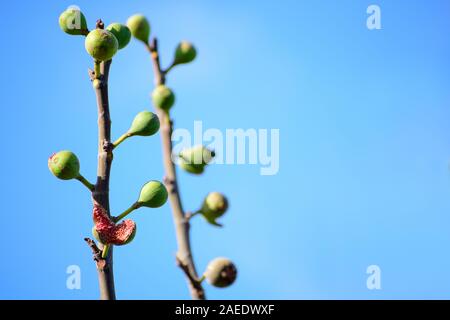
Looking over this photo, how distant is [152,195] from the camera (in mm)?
2766

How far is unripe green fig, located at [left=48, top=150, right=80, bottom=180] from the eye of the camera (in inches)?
100

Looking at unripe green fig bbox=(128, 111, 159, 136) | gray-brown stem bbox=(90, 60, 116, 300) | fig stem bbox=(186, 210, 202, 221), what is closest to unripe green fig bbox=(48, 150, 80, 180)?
gray-brown stem bbox=(90, 60, 116, 300)

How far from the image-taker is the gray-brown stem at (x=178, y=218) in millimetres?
1902

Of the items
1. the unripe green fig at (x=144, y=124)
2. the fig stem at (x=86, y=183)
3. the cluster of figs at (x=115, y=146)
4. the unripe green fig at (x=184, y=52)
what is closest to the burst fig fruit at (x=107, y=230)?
the cluster of figs at (x=115, y=146)

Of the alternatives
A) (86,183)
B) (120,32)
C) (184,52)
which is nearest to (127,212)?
(86,183)

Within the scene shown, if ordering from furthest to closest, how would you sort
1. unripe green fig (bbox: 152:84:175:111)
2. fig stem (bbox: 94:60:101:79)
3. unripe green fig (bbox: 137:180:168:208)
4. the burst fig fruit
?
unripe green fig (bbox: 137:180:168:208), fig stem (bbox: 94:60:101:79), unripe green fig (bbox: 152:84:175:111), the burst fig fruit

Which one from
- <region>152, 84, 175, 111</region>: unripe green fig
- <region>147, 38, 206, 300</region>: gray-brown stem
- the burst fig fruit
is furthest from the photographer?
<region>152, 84, 175, 111</region>: unripe green fig

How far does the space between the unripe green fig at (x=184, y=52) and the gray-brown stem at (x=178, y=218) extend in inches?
41.6

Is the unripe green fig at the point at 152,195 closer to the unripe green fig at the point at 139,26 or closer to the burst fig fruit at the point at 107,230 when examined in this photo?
the burst fig fruit at the point at 107,230

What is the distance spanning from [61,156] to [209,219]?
74cm

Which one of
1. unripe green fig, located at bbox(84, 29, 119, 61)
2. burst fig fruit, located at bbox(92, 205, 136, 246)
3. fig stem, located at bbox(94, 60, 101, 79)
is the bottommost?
burst fig fruit, located at bbox(92, 205, 136, 246)

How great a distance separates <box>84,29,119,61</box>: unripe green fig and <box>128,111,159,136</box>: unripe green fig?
1.18 feet

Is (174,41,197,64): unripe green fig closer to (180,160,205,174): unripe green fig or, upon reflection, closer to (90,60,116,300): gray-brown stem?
(90,60,116,300): gray-brown stem
